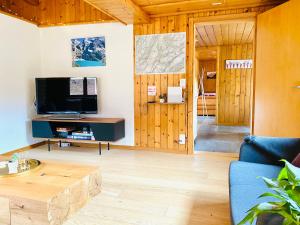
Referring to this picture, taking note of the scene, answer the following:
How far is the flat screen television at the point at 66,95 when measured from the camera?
4.17 metres

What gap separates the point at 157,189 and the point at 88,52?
9.38 ft

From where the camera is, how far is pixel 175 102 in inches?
150

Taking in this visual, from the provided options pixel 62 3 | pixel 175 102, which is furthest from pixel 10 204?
pixel 62 3

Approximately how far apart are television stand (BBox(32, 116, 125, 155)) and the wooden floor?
295 millimetres

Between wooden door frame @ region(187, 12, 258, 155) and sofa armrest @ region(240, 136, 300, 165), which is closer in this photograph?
sofa armrest @ region(240, 136, 300, 165)

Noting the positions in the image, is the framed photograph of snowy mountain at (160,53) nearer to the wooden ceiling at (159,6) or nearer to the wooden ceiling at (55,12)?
the wooden ceiling at (159,6)

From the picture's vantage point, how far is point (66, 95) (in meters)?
4.21

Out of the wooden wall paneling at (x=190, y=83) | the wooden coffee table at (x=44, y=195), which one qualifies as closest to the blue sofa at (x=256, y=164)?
the wooden coffee table at (x=44, y=195)

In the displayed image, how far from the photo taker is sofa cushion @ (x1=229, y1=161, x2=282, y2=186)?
166 cm

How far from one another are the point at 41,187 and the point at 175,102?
249cm

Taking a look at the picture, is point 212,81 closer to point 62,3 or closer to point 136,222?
point 62,3

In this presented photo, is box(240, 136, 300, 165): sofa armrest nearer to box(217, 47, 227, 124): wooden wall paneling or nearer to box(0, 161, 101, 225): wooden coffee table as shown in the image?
box(0, 161, 101, 225): wooden coffee table

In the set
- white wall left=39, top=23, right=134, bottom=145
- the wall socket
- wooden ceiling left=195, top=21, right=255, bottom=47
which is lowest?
the wall socket

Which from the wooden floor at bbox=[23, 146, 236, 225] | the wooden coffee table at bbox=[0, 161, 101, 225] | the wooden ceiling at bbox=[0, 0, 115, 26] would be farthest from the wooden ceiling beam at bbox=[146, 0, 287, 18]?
the wooden coffee table at bbox=[0, 161, 101, 225]
